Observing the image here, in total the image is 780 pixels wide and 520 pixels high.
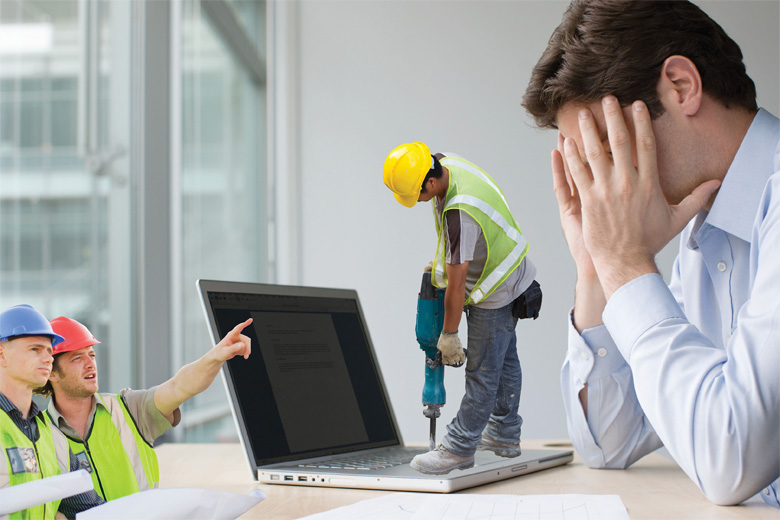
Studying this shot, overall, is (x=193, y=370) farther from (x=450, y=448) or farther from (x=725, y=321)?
(x=725, y=321)

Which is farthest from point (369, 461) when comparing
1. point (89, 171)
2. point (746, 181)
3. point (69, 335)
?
point (89, 171)

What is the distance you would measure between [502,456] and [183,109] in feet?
4.86

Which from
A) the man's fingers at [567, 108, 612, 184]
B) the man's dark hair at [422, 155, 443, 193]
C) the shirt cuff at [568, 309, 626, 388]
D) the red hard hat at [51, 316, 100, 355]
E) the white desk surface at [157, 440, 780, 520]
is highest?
the man's fingers at [567, 108, 612, 184]

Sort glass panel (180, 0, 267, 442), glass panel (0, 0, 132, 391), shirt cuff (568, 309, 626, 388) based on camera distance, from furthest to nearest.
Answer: glass panel (180, 0, 267, 442), glass panel (0, 0, 132, 391), shirt cuff (568, 309, 626, 388)

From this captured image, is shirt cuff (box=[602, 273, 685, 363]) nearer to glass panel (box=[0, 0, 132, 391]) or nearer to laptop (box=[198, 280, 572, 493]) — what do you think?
laptop (box=[198, 280, 572, 493])

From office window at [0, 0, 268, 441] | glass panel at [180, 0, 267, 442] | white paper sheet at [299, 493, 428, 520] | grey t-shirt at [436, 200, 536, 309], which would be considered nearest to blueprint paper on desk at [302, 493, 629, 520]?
white paper sheet at [299, 493, 428, 520]

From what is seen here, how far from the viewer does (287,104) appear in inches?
80.4

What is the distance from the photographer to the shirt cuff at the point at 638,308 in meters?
0.71

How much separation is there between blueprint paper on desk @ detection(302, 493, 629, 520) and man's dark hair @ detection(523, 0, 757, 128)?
1.50 feet

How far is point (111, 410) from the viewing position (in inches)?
22.8

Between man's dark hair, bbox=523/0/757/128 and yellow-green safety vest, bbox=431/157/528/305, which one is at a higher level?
man's dark hair, bbox=523/0/757/128

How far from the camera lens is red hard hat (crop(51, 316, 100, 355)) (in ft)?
1.72

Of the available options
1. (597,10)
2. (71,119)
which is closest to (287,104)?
(71,119)

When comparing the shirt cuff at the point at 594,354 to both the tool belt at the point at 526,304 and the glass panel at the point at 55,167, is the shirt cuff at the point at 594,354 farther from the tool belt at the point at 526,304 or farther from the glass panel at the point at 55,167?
the glass panel at the point at 55,167
